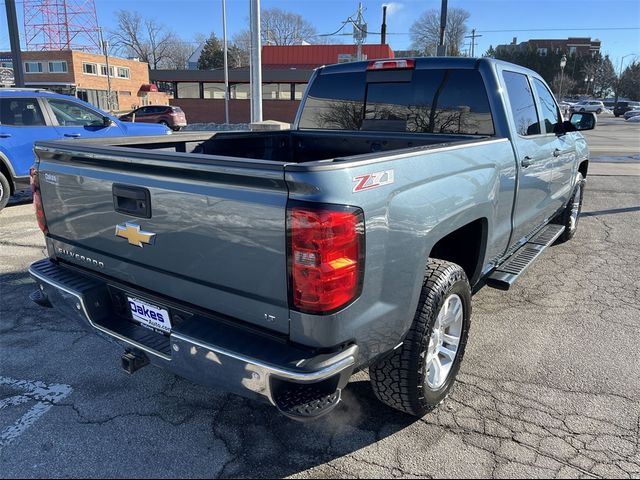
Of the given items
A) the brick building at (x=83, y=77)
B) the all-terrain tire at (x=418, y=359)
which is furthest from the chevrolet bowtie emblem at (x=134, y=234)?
the brick building at (x=83, y=77)

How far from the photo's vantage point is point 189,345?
222 centimetres

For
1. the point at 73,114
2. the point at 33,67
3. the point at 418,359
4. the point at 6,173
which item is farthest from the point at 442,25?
the point at 33,67

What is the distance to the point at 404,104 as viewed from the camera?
4098mm

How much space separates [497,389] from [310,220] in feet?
6.53

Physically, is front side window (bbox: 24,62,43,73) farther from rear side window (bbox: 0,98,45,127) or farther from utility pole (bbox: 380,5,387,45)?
rear side window (bbox: 0,98,45,127)

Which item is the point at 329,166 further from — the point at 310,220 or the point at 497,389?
the point at 497,389

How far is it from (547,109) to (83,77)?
5928cm

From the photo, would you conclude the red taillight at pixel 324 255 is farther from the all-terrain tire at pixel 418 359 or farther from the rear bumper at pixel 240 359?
the all-terrain tire at pixel 418 359

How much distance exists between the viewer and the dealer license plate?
100 inches

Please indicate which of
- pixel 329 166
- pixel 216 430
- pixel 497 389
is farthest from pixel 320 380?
pixel 497 389

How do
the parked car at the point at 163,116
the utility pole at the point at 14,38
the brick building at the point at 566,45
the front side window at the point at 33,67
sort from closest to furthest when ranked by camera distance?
the utility pole at the point at 14,38
the parked car at the point at 163,116
the front side window at the point at 33,67
the brick building at the point at 566,45

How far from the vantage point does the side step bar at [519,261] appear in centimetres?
360

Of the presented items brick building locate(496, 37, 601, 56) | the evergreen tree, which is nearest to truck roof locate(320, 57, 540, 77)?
the evergreen tree

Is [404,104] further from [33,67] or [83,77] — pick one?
[33,67]
